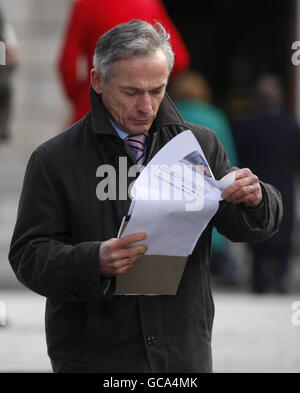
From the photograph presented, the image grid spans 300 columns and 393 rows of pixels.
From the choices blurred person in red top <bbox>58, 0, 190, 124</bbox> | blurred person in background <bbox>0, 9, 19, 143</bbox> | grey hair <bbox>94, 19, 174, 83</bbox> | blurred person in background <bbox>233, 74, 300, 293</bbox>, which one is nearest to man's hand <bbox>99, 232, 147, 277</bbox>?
grey hair <bbox>94, 19, 174, 83</bbox>

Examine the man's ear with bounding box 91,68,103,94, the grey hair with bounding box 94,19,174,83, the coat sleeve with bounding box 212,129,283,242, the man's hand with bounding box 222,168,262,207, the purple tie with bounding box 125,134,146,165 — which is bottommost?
the coat sleeve with bounding box 212,129,283,242

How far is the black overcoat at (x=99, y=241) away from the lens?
124 inches

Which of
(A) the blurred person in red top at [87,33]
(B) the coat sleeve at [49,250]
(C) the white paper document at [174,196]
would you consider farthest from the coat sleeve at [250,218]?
(A) the blurred person in red top at [87,33]

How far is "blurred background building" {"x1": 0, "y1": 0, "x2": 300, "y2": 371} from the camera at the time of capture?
1072cm

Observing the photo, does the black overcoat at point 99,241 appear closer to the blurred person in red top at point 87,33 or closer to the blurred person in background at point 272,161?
the blurred person in red top at point 87,33

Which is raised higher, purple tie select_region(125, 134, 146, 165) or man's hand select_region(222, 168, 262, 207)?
purple tie select_region(125, 134, 146, 165)

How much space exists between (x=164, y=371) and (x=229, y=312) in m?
4.54

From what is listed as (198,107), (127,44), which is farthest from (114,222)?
(198,107)

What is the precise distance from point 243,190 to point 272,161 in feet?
19.6

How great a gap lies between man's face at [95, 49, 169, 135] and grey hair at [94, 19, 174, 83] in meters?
0.02

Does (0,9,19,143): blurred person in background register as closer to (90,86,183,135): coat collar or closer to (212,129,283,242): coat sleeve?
(90,86,183,135): coat collar

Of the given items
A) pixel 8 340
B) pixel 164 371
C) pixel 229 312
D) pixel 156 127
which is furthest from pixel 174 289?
pixel 229 312

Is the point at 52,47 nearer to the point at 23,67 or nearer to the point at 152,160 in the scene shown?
the point at 23,67

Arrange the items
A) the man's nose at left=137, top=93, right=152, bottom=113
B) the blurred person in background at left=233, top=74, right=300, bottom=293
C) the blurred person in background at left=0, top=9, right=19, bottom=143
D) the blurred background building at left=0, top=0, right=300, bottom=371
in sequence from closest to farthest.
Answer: the man's nose at left=137, top=93, right=152, bottom=113 < the blurred person in background at left=0, top=9, right=19, bottom=143 < the blurred person in background at left=233, top=74, right=300, bottom=293 < the blurred background building at left=0, top=0, right=300, bottom=371
